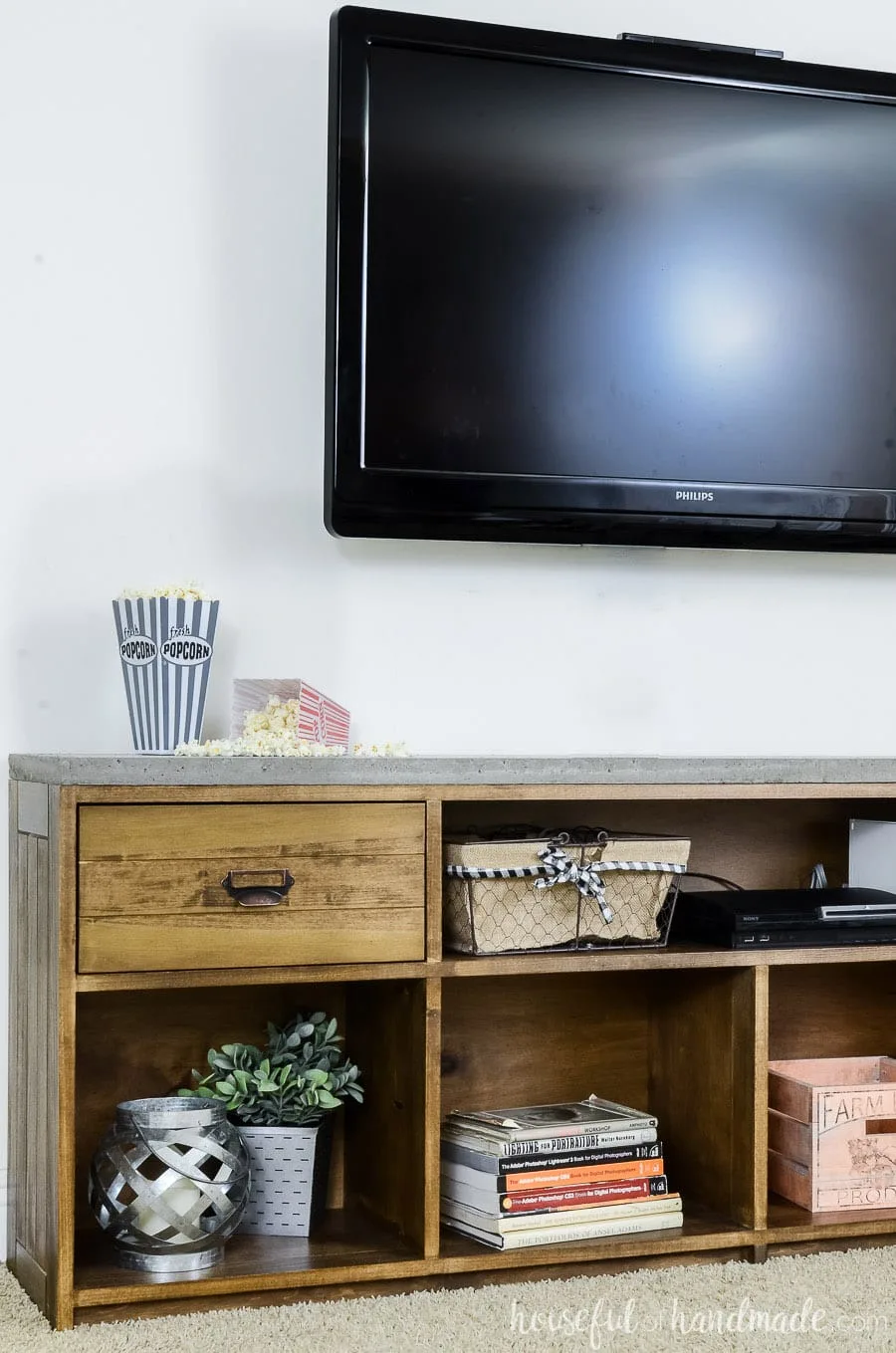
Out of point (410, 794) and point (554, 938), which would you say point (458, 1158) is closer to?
point (554, 938)

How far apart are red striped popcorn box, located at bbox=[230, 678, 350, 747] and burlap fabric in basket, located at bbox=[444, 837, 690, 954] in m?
0.23

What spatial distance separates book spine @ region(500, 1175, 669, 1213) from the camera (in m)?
1.73

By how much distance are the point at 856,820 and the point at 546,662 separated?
522mm

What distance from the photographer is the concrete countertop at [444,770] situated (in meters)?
1.58

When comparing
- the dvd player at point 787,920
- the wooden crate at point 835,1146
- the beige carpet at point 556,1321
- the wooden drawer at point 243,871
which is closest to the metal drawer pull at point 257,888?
the wooden drawer at point 243,871

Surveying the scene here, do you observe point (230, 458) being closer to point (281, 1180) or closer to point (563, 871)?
point (563, 871)

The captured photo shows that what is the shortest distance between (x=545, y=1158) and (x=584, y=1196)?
0.07 meters

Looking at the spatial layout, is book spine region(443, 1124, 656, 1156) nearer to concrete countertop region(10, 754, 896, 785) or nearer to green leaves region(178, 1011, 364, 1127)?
green leaves region(178, 1011, 364, 1127)

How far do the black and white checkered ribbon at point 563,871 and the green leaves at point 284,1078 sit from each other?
0.30 metres

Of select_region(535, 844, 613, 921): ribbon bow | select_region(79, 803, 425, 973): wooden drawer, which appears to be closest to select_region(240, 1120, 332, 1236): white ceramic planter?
select_region(79, 803, 425, 973): wooden drawer

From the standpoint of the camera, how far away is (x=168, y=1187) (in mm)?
1621

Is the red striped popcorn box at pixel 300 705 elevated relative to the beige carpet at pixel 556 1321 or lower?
elevated

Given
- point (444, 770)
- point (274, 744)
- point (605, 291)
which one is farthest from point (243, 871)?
point (605, 291)

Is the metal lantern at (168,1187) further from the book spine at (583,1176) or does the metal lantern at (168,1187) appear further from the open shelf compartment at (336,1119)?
the book spine at (583,1176)
